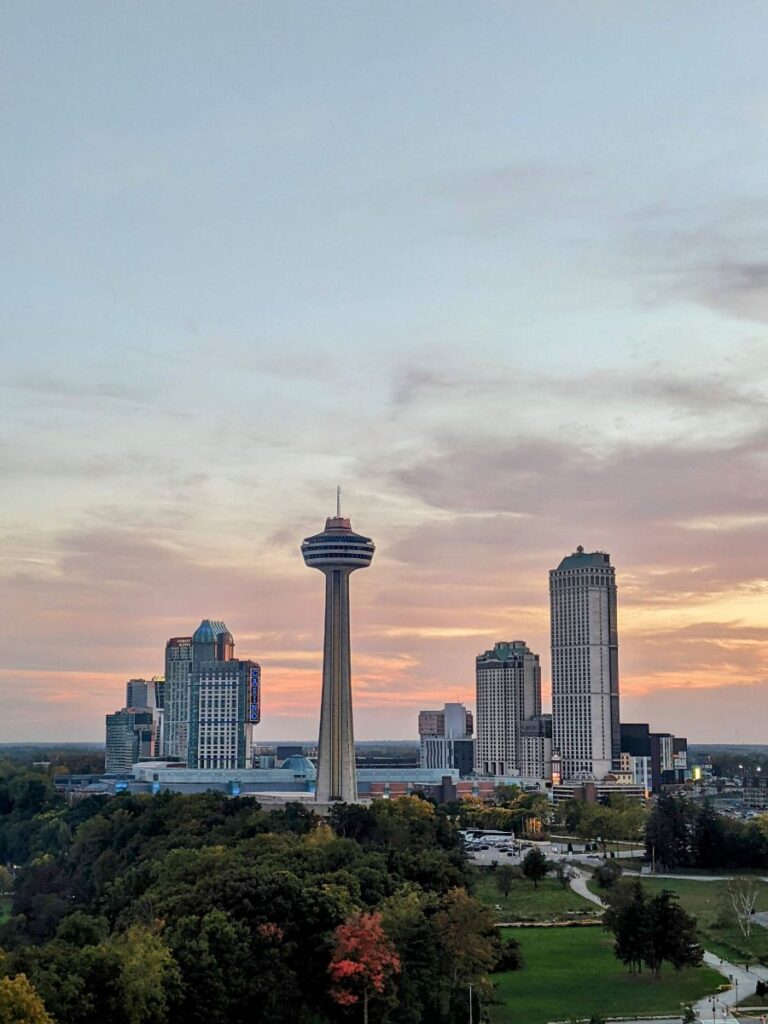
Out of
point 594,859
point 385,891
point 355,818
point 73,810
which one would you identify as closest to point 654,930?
point 385,891

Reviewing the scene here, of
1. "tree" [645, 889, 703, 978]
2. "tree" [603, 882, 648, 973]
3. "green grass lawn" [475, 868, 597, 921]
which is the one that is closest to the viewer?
"tree" [645, 889, 703, 978]

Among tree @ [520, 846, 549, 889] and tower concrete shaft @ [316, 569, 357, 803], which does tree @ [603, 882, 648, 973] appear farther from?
tower concrete shaft @ [316, 569, 357, 803]

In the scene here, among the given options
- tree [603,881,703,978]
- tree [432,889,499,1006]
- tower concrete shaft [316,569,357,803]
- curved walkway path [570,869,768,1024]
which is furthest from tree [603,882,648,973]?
tower concrete shaft [316,569,357,803]

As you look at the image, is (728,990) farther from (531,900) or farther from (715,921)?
(531,900)

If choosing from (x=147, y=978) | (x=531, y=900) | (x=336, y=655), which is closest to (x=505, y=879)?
(x=531, y=900)

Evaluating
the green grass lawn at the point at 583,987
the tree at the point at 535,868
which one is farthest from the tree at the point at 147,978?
the tree at the point at 535,868

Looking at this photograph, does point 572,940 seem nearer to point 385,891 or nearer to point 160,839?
point 385,891
